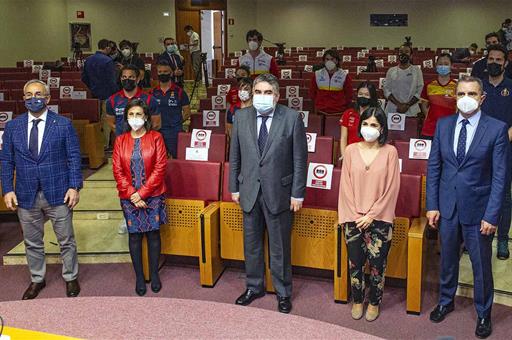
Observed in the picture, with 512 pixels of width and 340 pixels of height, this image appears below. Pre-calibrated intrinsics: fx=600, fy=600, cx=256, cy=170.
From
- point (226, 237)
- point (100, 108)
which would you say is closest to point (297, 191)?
point (226, 237)

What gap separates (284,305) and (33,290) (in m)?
1.84

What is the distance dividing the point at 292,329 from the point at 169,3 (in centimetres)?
1591

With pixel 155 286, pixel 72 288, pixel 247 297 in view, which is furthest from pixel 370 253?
pixel 72 288

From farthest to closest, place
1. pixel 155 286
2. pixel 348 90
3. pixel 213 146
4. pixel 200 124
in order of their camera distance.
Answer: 1. pixel 348 90
2. pixel 200 124
3. pixel 213 146
4. pixel 155 286

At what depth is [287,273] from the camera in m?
4.06

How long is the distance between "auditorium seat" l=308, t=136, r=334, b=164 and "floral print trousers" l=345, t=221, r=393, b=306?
1.18 m

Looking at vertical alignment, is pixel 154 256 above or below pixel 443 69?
below

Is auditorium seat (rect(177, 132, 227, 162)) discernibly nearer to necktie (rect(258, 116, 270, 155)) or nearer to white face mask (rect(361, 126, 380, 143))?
necktie (rect(258, 116, 270, 155))

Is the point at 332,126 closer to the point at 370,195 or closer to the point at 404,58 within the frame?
the point at 404,58

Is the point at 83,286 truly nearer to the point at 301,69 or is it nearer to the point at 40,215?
the point at 40,215

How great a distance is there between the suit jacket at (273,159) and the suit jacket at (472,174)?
2.69 ft

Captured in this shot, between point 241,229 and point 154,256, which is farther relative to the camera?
point 241,229

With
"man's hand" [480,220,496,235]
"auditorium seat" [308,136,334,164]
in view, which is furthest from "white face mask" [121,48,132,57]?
"man's hand" [480,220,496,235]

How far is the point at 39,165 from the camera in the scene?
4.08 metres
